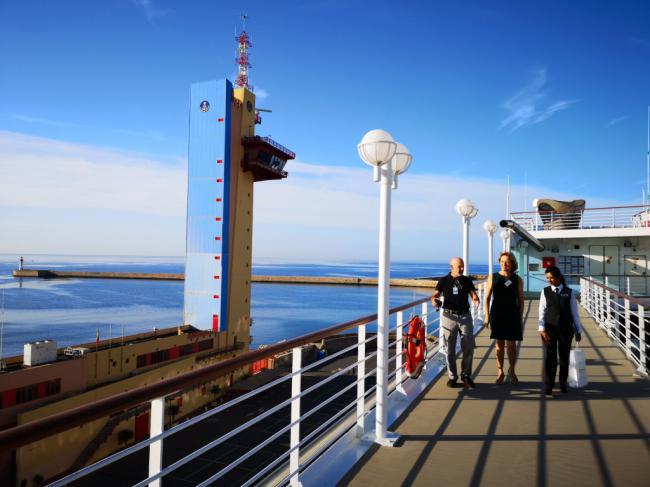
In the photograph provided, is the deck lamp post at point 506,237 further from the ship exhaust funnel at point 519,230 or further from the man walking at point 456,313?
the man walking at point 456,313

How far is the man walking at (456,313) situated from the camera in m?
4.59

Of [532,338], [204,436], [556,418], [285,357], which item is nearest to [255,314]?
[285,357]

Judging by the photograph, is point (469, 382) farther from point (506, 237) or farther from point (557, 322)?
point (506, 237)

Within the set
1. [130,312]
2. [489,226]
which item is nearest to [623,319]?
[489,226]

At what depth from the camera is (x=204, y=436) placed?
14641mm

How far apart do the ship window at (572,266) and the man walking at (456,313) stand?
14932 mm

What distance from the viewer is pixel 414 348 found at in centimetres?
465

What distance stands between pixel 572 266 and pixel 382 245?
55.8ft

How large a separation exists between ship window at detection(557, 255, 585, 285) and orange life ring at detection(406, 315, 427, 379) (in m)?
15.2

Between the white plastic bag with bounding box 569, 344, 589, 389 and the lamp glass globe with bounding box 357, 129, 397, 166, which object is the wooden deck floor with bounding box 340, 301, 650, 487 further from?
the lamp glass globe with bounding box 357, 129, 397, 166

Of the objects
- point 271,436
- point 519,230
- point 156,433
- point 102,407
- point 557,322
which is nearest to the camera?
point 102,407

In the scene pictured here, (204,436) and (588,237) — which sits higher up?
(588,237)

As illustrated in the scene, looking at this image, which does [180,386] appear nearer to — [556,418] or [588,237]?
[556,418]

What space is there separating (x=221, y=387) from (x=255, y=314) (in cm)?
3861
